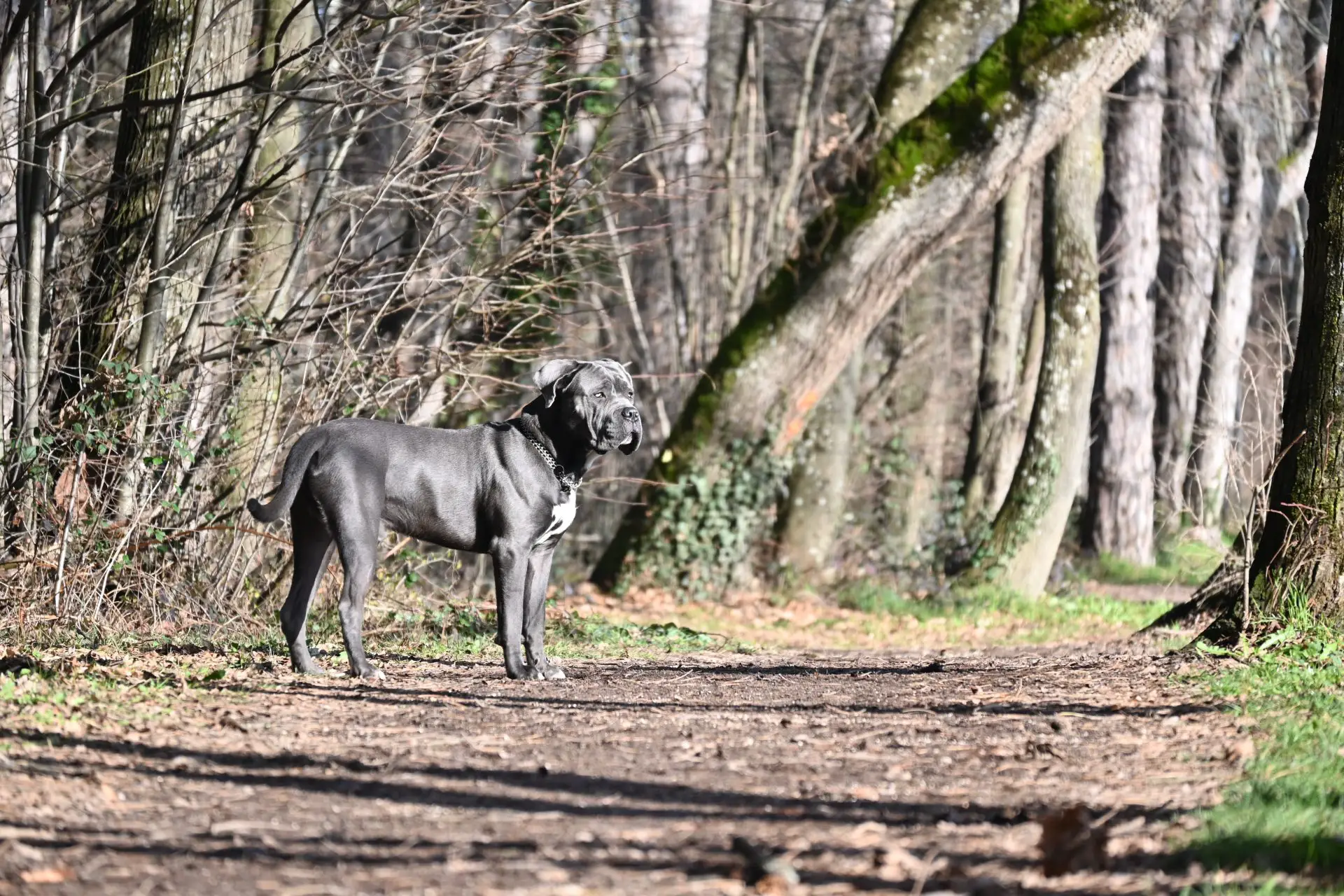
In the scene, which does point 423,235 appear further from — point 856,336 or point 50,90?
point 856,336

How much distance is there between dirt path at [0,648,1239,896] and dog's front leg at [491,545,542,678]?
245mm

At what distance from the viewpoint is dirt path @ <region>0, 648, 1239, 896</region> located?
412 cm

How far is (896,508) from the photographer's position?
21.0 metres

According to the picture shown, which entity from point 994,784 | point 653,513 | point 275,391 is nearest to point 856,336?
point 653,513

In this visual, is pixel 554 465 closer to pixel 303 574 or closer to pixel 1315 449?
pixel 303 574

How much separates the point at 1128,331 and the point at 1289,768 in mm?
16259

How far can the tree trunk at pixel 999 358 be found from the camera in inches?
755

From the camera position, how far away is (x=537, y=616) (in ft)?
26.7

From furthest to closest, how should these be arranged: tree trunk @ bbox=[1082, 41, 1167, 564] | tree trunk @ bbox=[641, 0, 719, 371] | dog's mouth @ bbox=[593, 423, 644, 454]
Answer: tree trunk @ bbox=[1082, 41, 1167, 564] < tree trunk @ bbox=[641, 0, 719, 371] < dog's mouth @ bbox=[593, 423, 644, 454]

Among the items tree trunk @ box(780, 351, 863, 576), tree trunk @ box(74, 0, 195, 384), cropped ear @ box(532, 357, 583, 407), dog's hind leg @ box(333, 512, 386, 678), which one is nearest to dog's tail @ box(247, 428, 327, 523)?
dog's hind leg @ box(333, 512, 386, 678)

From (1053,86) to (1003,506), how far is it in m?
4.77

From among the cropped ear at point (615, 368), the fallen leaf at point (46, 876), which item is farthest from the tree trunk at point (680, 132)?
the fallen leaf at point (46, 876)

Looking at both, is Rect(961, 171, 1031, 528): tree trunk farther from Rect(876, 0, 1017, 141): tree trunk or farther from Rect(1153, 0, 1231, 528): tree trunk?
Rect(1153, 0, 1231, 528): tree trunk

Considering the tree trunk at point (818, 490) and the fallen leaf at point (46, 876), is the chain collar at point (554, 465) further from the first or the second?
the tree trunk at point (818, 490)
